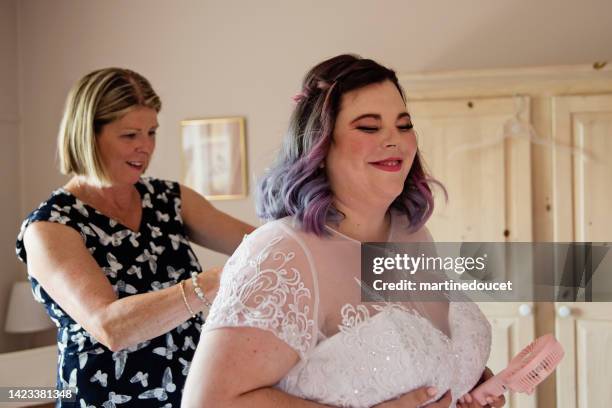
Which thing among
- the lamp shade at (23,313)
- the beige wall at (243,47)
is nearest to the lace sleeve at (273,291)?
the beige wall at (243,47)

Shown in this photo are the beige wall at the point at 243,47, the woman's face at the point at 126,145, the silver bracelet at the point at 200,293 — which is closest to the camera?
the silver bracelet at the point at 200,293

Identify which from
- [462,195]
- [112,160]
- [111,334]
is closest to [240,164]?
[462,195]

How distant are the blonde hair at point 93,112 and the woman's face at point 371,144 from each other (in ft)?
2.18

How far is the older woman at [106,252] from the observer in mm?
1540

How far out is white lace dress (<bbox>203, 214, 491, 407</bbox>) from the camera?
1062mm

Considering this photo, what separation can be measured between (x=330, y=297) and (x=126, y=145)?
29.1 inches

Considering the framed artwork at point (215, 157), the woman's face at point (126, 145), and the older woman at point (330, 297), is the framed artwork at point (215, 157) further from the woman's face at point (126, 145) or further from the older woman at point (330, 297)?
the older woman at point (330, 297)

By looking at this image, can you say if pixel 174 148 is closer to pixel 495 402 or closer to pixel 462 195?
pixel 462 195

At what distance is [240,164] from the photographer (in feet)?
11.5

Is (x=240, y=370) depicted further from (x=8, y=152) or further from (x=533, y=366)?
(x=8, y=152)

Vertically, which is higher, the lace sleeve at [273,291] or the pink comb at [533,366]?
the lace sleeve at [273,291]

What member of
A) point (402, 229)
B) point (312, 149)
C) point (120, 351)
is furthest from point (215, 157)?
point (312, 149)

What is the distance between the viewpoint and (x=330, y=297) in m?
1.12

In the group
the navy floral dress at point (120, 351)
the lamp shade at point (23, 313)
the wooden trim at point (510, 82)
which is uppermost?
the wooden trim at point (510, 82)
